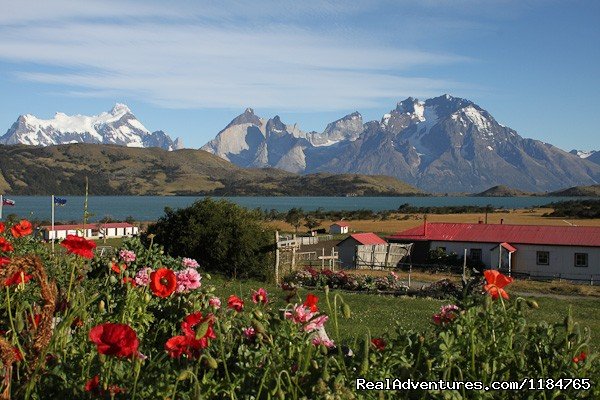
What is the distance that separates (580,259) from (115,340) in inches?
1715

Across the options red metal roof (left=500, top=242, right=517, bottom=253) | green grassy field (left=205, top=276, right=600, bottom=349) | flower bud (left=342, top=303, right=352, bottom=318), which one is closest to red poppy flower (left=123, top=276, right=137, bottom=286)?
flower bud (left=342, top=303, right=352, bottom=318)

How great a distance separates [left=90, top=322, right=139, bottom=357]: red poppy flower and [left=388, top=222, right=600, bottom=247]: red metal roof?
43.2 m

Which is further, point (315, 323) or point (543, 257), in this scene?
point (543, 257)

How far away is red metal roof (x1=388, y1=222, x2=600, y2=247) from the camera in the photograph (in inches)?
1711

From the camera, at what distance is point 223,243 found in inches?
1030

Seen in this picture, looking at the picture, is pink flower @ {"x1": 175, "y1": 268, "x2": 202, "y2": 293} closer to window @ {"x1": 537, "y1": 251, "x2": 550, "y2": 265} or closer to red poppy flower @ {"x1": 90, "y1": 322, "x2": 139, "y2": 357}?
red poppy flower @ {"x1": 90, "y1": 322, "x2": 139, "y2": 357}

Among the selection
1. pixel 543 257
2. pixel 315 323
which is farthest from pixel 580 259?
pixel 315 323

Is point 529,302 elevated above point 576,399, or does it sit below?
above

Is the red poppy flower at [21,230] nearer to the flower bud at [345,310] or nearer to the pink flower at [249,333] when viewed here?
the pink flower at [249,333]

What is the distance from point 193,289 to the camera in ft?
15.8

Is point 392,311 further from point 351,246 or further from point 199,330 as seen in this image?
point 351,246

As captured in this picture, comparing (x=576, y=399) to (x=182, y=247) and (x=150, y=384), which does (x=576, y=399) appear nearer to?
(x=150, y=384)

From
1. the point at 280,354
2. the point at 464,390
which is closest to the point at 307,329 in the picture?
the point at 280,354

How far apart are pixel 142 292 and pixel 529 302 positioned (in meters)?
2.46
